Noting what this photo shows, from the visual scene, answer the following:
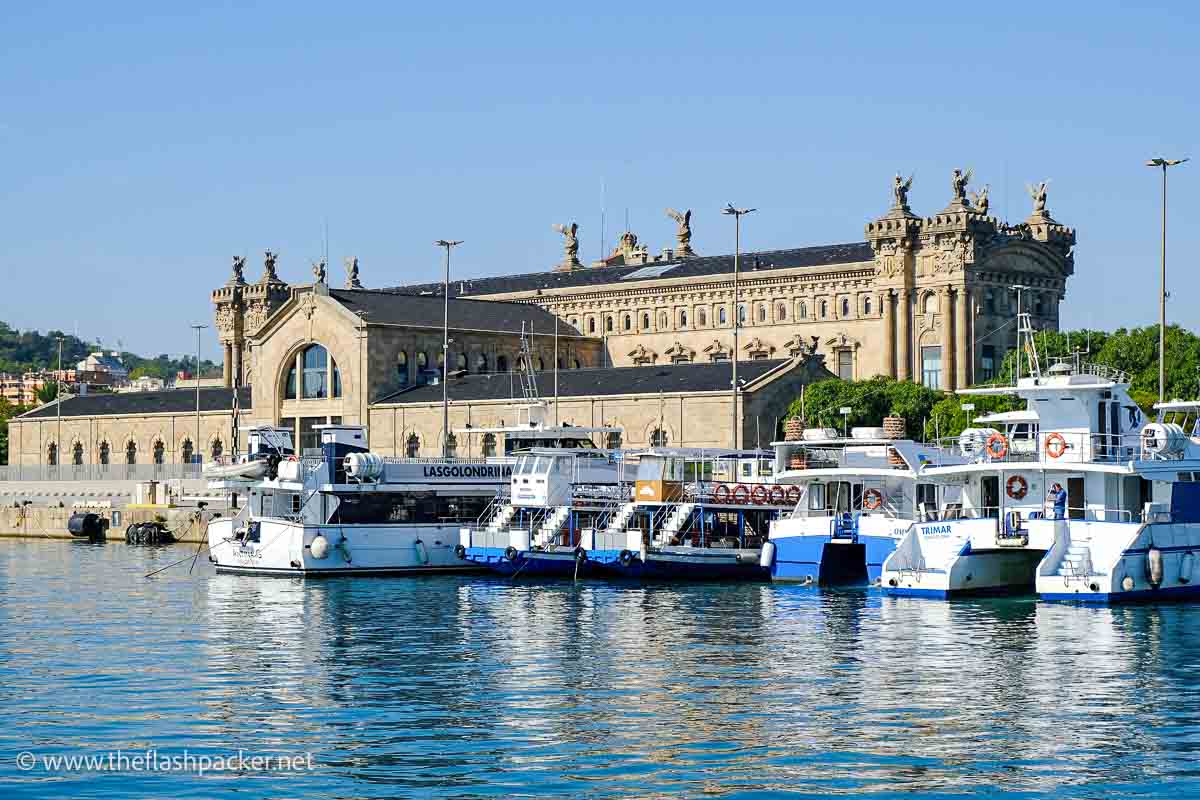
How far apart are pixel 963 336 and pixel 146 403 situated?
6181cm

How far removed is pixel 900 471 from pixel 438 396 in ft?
194

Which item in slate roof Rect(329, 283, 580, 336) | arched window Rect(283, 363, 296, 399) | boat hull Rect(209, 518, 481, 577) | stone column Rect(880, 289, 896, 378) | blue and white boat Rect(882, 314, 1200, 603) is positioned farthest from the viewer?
arched window Rect(283, 363, 296, 399)

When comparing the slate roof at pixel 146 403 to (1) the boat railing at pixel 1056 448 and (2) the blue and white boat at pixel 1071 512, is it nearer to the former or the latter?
(1) the boat railing at pixel 1056 448

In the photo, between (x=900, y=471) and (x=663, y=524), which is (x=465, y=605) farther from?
(x=900, y=471)

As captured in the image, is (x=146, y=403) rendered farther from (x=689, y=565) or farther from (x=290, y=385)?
(x=689, y=565)

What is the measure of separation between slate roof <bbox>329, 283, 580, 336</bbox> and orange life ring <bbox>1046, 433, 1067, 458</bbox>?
70.4 m

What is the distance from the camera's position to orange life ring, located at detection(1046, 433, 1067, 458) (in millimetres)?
55531

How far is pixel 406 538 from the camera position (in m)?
69.0

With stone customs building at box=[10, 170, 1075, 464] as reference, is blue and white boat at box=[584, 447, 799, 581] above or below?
below

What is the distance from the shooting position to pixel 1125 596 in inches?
2029

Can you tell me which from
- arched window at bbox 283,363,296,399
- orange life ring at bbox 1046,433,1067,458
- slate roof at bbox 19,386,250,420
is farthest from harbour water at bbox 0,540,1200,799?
slate roof at bbox 19,386,250,420

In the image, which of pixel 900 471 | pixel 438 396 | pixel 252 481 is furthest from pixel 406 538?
pixel 438 396

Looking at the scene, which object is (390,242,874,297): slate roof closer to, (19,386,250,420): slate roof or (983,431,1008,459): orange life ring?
(19,386,250,420): slate roof

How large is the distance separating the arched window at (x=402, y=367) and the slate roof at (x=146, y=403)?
1626 cm
